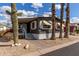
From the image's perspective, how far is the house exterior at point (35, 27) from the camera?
16422mm

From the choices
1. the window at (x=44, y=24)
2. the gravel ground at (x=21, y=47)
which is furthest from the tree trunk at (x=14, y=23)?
the window at (x=44, y=24)

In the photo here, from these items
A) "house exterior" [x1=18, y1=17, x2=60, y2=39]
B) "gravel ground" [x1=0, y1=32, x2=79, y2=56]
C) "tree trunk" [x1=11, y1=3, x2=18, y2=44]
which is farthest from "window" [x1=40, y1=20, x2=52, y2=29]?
"tree trunk" [x1=11, y1=3, x2=18, y2=44]

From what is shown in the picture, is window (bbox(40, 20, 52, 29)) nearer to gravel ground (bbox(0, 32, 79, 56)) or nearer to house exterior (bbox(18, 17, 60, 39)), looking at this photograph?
house exterior (bbox(18, 17, 60, 39))

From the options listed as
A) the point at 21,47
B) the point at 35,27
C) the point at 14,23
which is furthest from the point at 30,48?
the point at 35,27

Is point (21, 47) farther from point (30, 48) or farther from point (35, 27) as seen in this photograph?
point (35, 27)

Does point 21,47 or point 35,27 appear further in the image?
point 35,27

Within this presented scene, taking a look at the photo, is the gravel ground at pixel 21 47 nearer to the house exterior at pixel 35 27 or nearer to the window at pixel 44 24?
the house exterior at pixel 35 27

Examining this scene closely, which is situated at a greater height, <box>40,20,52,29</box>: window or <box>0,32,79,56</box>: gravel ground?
<box>40,20,52,29</box>: window

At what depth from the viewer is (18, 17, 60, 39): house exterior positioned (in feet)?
53.9

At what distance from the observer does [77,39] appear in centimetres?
2103

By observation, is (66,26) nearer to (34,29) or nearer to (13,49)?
(34,29)

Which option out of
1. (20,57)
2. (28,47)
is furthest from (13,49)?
(20,57)

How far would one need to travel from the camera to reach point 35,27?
17.5 meters

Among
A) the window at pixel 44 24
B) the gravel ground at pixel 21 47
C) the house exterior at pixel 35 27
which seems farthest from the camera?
the window at pixel 44 24
